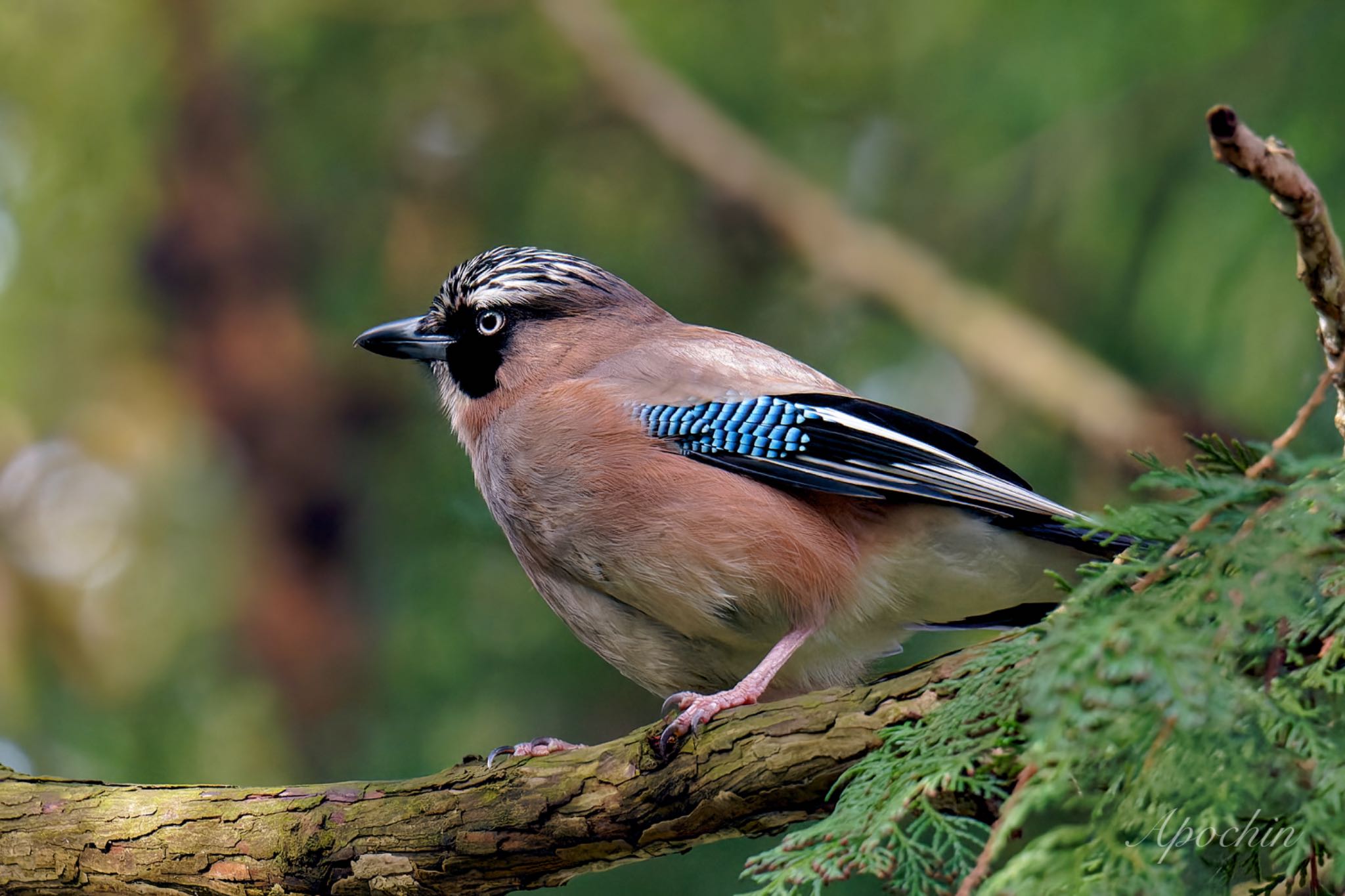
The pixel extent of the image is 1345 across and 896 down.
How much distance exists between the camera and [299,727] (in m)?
5.42

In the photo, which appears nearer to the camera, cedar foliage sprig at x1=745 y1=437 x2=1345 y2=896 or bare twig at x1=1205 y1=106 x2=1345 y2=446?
cedar foliage sprig at x1=745 y1=437 x2=1345 y2=896

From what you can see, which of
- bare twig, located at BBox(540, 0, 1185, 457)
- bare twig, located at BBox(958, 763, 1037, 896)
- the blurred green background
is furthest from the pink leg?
bare twig, located at BBox(540, 0, 1185, 457)

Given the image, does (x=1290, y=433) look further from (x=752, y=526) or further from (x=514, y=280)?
(x=514, y=280)

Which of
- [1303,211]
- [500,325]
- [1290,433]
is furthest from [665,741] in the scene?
[500,325]

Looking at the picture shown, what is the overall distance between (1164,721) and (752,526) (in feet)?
4.52

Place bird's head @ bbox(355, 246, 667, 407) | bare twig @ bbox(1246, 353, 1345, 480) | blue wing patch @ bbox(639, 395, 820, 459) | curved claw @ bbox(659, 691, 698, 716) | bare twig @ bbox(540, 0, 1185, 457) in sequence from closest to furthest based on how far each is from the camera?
1. bare twig @ bbox(1246, 353, 1345, 480)
2. curved claw @ bbox(659, 691, 698, 716)
3. blue wing patch @ bbox(639, 395, 820, 459)
4. bird's head @ bbox(355, 246, 667, 407)
5. bare twig @ bbox(540, 0, 1185, 457)

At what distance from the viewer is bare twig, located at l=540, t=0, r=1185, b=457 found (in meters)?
4.48

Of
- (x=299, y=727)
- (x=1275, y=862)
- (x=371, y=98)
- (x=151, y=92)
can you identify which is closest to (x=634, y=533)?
(x=1275, y=862)

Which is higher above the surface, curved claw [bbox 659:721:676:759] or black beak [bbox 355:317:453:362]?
black beak [bbox 355:317:453:362]

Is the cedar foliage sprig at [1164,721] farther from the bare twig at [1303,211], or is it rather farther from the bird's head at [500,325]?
the bird's head at [500,325]

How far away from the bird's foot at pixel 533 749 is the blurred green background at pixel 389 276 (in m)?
1.93

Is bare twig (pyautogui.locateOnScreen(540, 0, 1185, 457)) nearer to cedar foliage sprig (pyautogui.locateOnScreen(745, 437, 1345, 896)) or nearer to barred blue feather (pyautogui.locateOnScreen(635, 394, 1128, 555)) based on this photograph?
barred blue feather (pyautogui.locateOnScreen(635, 394, 1128, 555))

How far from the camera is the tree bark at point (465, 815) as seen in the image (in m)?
1.95

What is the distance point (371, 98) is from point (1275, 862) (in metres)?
5.04
